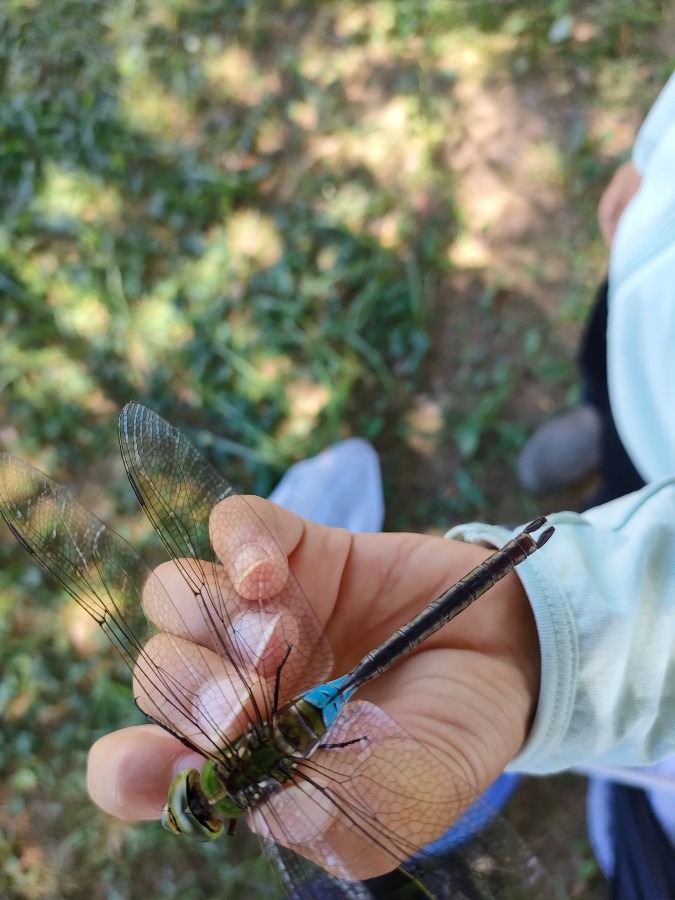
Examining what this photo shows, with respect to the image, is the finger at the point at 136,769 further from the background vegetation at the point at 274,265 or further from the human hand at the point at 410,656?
the background vegetation at the point at 274,265

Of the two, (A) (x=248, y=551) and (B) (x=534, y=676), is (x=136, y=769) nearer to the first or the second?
(A) (x=248, y=551)

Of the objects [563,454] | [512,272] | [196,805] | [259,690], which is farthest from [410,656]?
[512,272]

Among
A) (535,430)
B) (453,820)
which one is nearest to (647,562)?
(453,820)

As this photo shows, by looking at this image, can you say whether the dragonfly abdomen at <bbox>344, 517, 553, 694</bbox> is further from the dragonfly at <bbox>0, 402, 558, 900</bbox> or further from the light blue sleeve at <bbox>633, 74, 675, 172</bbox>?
the light blue sleeve at <bbox>633, 74, 675, 172</bbox>

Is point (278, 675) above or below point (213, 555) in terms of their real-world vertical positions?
below

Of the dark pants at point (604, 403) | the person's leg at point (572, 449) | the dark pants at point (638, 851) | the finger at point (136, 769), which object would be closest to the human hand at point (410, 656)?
the finger at point (136, 769)

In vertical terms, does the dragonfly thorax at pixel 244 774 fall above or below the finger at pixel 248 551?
below

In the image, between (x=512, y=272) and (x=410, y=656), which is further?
(x=512, y=272)
